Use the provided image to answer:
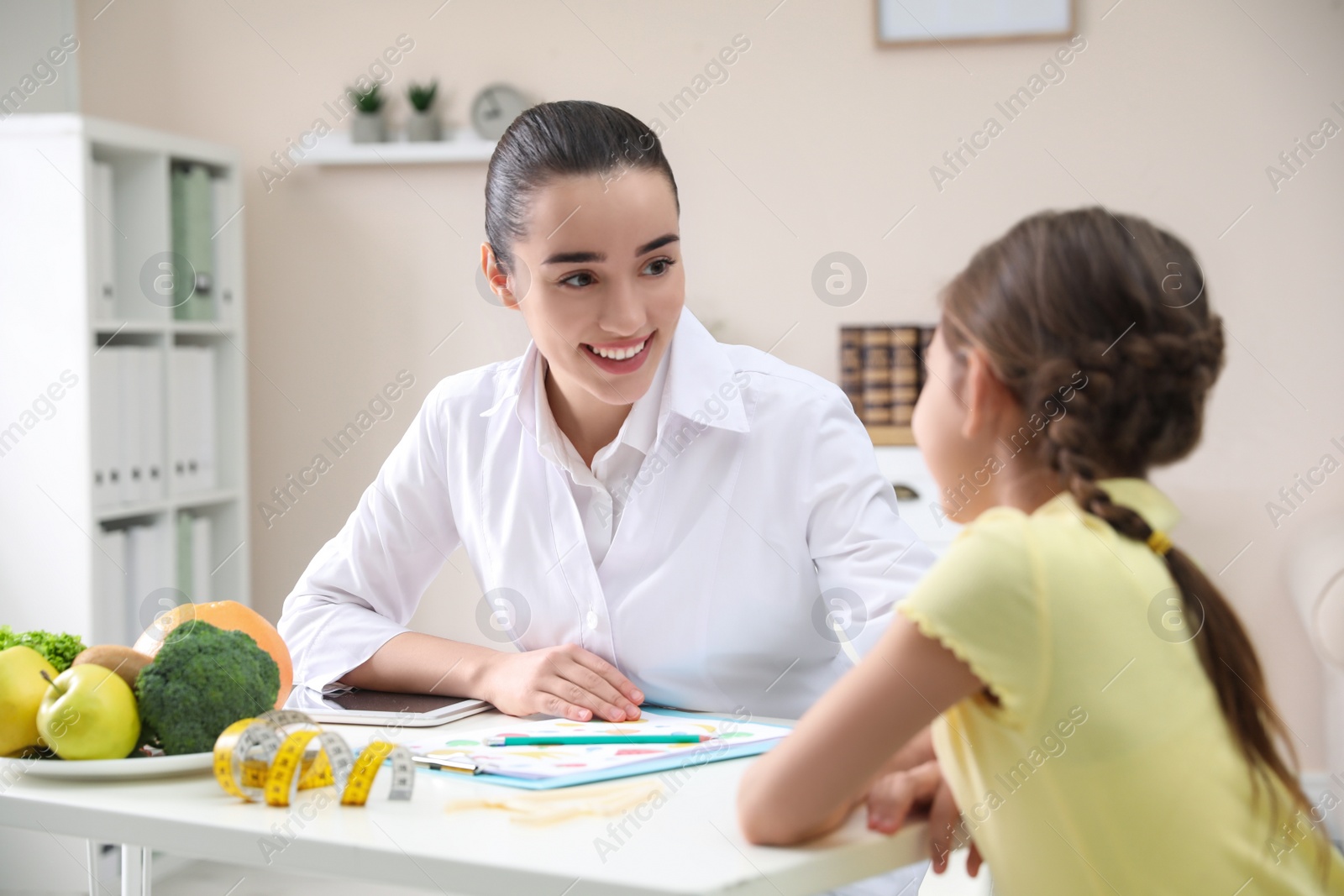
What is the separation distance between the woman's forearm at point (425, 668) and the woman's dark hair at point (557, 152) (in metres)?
0.47

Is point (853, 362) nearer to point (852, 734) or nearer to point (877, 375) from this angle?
point (877, 375)

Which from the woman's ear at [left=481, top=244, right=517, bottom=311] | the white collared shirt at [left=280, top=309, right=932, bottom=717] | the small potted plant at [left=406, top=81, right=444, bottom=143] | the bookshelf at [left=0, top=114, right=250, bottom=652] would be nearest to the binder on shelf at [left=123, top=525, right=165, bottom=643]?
the bookshelf at [left=0, top=114, right=250, bottom=652]

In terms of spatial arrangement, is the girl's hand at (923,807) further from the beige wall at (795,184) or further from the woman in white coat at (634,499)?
the beige wall at (795,184)

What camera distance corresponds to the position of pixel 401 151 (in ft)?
10.3

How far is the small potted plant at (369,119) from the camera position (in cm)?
314

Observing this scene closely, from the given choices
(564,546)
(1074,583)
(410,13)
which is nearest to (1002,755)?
(1074,583)

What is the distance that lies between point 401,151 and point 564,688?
2.25m

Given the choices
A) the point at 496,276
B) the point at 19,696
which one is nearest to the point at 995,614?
the point at 19,696

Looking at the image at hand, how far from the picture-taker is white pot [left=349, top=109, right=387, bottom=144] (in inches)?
124

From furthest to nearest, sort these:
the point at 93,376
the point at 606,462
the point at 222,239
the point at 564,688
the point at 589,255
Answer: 1. the point at 222,239
2. the point at 93,376
3. the point at 606,462
4. the point at 589,255
5. the point at 564,688

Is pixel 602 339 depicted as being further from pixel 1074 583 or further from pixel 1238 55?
pixel 1238 55

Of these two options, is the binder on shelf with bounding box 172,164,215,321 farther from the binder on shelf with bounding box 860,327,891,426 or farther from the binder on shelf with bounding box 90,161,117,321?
the binder on shelf with bounding box 860,327,891,426

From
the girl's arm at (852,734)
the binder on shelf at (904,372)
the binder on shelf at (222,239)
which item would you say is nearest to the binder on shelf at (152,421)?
→ the binder on shelf at (222,239)

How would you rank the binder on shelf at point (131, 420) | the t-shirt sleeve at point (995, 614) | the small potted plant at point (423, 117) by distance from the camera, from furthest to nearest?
the small potted plant at point (423, 117)
the binder on shelf at point (131, 420)
the t-shirt sleeve at point (995, 614)
